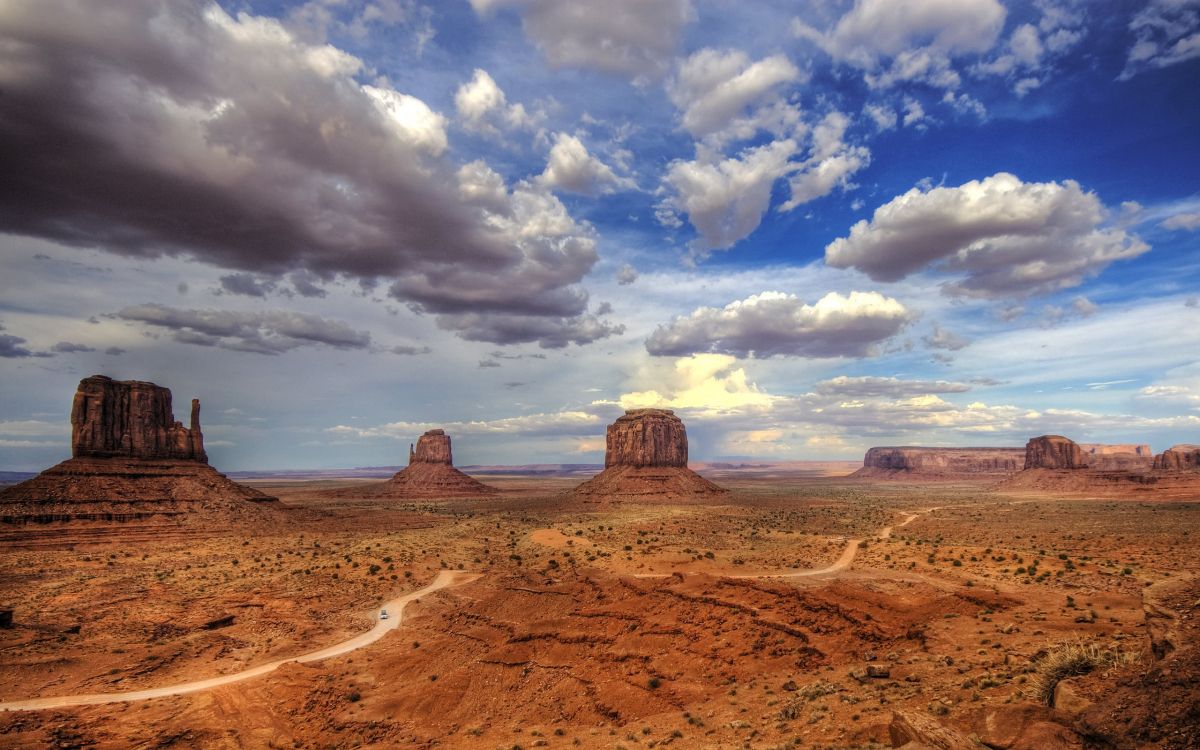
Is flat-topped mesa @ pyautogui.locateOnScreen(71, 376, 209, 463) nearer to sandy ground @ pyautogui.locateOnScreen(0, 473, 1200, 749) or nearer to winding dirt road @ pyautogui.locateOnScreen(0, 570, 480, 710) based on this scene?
sandy ground @ pyautogui.locateOnScreen(0, 473, 1200, 749)

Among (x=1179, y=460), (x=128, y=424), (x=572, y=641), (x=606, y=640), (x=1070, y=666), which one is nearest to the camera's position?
(x=1070, y=666)

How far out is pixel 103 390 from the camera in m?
76.5

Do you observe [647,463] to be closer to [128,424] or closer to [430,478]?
[430,478]

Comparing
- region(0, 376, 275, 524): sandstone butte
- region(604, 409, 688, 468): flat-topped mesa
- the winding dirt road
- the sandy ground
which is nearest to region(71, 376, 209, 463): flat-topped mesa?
region(0, 376, 275, 524): sandstone butte

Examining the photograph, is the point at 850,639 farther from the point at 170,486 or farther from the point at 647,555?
the point at 170,486

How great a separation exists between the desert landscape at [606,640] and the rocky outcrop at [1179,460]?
110659 millimetres

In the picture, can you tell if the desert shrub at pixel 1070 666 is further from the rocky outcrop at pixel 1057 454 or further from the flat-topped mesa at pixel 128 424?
the rocky outcrop at pixel 1057 454

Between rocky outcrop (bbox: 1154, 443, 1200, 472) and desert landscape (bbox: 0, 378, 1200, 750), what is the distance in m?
111

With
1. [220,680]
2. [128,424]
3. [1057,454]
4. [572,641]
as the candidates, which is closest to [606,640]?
[572,641]

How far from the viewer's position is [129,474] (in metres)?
74.1

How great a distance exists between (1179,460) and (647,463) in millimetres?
137955

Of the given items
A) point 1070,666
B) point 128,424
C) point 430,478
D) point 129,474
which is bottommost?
point 430,478

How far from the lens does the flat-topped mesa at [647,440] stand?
424 feet

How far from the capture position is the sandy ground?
18.7 m
